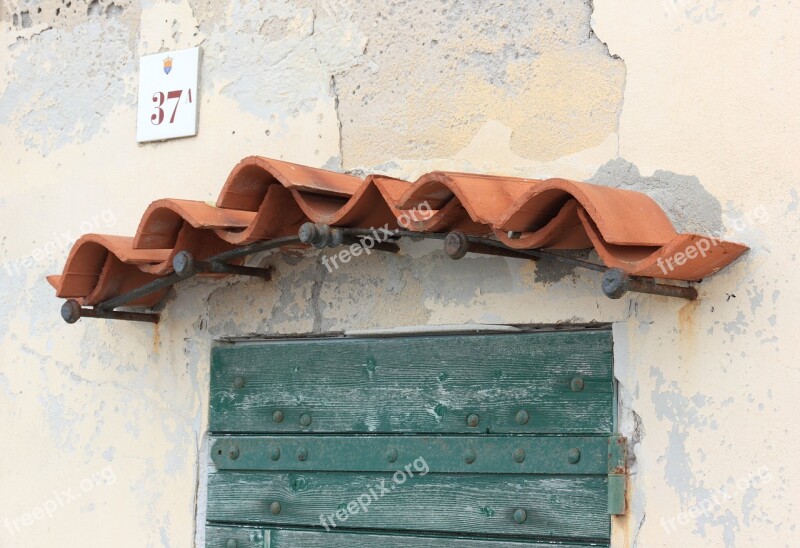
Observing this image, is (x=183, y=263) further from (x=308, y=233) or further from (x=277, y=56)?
(x=277, y=56)

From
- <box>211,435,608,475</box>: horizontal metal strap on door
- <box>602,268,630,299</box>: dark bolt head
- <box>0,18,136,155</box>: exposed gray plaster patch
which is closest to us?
<box>602,268,630,299</box>: dark bolt head

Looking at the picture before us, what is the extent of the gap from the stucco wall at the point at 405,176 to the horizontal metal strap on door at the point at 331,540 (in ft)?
0.44

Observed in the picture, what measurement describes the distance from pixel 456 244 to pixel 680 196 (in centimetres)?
58

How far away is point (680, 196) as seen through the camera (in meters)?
2.81

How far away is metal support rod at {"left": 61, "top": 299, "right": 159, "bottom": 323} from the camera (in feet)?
11.1

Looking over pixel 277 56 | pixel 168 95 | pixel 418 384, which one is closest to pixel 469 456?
pixel 418 384

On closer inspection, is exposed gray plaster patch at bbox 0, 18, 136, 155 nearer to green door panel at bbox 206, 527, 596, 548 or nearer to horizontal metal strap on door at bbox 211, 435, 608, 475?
horizontal metal strap on door at bbox 211, 435, 608, 475

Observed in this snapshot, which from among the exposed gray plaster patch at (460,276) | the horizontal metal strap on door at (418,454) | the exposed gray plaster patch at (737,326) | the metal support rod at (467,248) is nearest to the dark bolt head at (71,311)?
the horizontal metal strap on door at (418,454)

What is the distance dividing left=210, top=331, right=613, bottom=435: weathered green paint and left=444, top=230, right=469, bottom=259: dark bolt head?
0.40 metres

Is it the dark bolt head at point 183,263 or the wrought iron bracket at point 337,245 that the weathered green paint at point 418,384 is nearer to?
the wrought iron bracket at point 337,245

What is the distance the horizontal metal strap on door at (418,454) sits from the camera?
9.41 ft

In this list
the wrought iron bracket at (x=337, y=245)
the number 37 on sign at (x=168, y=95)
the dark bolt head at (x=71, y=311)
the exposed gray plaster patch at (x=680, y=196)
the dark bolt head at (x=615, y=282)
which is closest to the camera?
the dark bolt head at (x=615, y=282)

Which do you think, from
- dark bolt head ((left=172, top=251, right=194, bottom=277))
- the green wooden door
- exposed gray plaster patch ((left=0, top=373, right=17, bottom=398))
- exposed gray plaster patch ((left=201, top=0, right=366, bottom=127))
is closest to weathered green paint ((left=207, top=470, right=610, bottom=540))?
the green wooden door

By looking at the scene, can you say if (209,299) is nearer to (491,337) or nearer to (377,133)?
(377,133)
